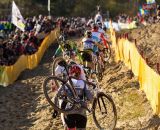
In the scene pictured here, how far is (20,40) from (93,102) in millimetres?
16314

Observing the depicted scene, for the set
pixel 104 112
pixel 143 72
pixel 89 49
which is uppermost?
pixel 89 49

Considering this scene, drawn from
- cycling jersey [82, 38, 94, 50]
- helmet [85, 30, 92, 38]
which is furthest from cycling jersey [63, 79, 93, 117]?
helmet [85, 30, 92, 38]

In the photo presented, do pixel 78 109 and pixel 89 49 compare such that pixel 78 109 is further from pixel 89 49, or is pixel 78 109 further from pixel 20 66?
pixel 20 66

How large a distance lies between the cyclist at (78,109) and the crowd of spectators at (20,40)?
1249 cm

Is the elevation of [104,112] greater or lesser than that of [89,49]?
lesser

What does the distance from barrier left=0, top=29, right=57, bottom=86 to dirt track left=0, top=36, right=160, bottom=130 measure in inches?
17.2

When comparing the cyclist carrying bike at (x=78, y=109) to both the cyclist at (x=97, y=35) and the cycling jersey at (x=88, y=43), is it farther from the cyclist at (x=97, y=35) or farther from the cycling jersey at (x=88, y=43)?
the cyclist at (x=97, y=35)

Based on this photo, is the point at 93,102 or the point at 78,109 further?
the point at 93,102

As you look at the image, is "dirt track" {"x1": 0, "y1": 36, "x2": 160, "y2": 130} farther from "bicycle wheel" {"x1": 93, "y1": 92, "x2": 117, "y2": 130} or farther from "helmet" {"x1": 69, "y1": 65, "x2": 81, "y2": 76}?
"helmet" {"x1": 69, "y1": 65, "x2": 81, "y2": 76}

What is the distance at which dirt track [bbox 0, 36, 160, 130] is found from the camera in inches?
466

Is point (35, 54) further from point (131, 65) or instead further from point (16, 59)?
point (131, 65)

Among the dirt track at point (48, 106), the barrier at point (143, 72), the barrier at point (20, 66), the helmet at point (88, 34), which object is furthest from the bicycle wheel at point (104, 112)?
the barrier at point (20, 66)

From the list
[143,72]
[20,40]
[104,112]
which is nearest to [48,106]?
[143,72]

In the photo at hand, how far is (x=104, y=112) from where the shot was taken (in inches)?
423
